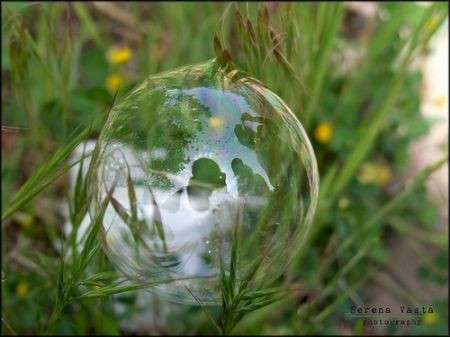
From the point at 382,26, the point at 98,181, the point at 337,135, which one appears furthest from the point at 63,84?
the point at 382,26

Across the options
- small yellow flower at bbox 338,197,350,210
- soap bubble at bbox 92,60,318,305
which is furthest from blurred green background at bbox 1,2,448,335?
soap bubble at bbox 92,60,318,305

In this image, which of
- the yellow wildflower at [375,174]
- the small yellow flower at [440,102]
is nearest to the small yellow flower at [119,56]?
the yellow wildflower at [375,174]

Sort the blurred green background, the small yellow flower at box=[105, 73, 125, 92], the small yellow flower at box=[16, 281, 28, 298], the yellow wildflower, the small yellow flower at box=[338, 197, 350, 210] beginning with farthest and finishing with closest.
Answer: the small yellow flower at box=[105, 73, 125, 92], the yellow wildflower, the small yellow flower at box=[338, 197, 350, 210], the small yellow flower at box=[16, 281, 28, 298], the blurred green background

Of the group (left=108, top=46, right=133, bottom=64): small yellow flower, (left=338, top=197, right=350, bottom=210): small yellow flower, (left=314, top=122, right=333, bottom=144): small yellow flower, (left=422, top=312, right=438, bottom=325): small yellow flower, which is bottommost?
(left=422, top=312, right=438, bottom=325): small yellow flower

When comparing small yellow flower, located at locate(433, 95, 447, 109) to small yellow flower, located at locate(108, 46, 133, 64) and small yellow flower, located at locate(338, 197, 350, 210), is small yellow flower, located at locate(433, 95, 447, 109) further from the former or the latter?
small yellow flower, located at locate(108, 46, 133, 64)

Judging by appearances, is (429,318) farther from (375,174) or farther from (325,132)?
(325,132)

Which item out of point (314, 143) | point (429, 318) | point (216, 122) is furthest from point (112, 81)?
point (216, 122)

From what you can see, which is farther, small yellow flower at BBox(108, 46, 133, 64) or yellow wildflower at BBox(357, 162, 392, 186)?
small yellow flower at BBox(108, 46, 133, 64)

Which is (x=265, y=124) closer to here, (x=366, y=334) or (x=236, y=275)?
(x=236, y=275)

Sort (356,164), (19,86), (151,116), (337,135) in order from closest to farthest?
(151,116), (19,86), (356,164), (337,135)
